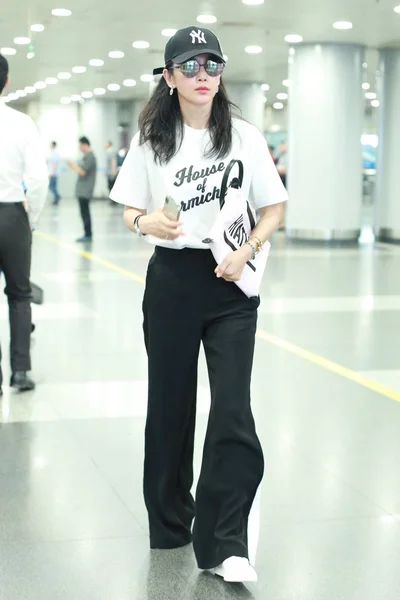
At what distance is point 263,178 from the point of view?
3572 millimetres

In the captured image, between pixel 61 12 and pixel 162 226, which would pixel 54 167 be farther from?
pixel 162 226

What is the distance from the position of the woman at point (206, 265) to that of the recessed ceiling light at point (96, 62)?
20980mm

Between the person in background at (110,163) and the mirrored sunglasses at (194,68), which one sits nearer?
the mirrored sunglasses at (194,68)

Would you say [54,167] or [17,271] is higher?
[54,167]

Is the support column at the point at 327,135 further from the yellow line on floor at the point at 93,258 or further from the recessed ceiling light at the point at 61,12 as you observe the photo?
the recessed ceiling light at the point at 61,12

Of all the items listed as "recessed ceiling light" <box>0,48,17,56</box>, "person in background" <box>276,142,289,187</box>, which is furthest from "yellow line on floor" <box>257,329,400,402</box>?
"person in background" <box>276,142,289,187</box>

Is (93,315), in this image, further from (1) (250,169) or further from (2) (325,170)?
(2) (325,170)

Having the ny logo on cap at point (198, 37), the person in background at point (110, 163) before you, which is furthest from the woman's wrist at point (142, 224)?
the person in background at point (110, 163)

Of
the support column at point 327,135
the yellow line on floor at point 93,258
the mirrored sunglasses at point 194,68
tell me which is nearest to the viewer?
the mirrored sunglasses at point 194,68

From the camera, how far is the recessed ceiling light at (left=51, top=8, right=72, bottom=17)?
15648 millimetres

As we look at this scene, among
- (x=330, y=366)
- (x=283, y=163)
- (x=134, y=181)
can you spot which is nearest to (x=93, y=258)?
(x=330, y=366)

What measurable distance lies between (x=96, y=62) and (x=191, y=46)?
2175cm

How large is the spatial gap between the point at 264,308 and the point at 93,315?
1.76 m

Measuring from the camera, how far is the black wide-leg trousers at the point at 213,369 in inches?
138
